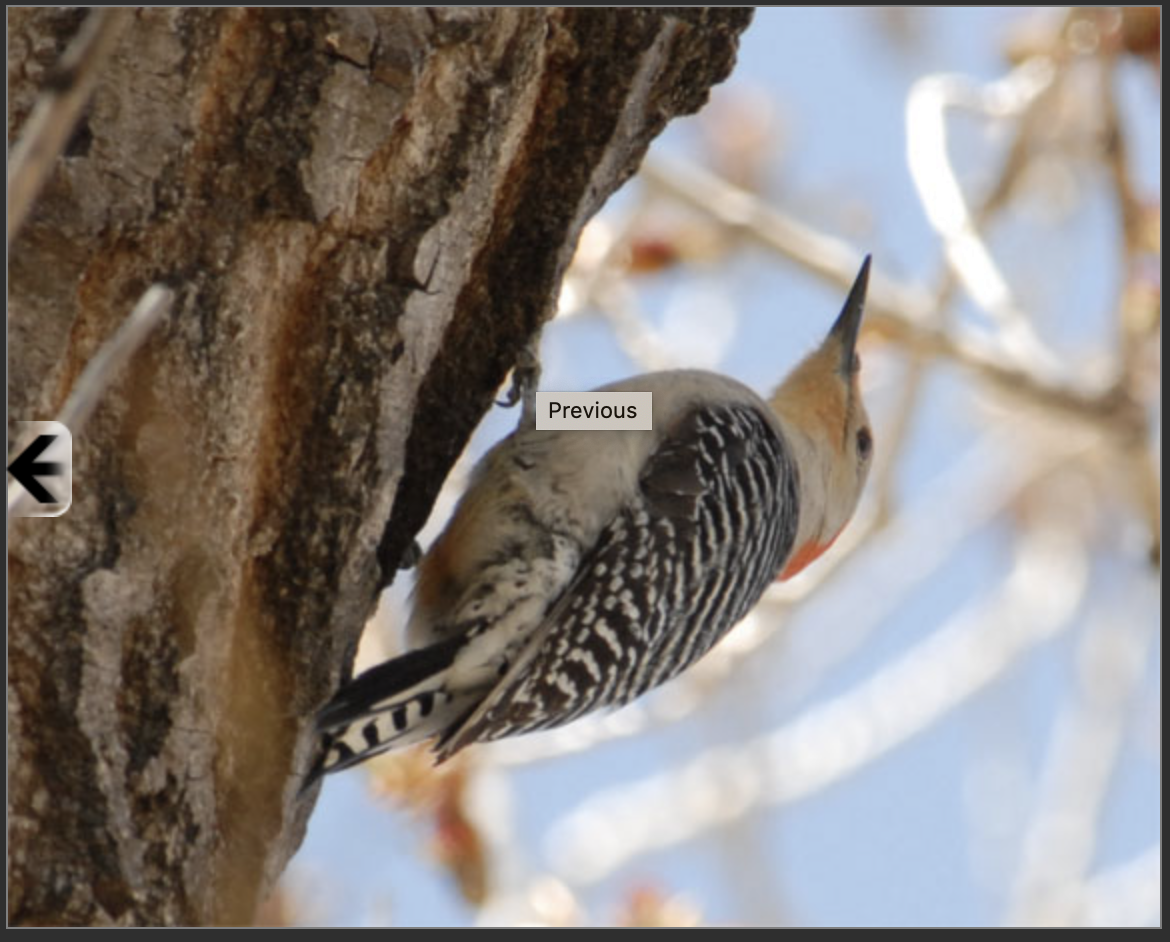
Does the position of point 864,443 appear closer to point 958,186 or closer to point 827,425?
point 827,425

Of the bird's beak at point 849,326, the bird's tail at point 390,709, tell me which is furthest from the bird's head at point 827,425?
the bird's tail at point 390,709

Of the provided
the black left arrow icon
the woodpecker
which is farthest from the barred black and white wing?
the black left arrow icon

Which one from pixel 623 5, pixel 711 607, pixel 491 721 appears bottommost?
pixel 491 721

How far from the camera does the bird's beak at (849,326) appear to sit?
567cm

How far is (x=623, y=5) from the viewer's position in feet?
11.9

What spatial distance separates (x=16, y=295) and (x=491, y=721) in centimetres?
167

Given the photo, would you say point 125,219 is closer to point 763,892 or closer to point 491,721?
point 491,721

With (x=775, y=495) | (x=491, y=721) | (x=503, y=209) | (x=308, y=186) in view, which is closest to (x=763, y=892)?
(x=775, y=495)

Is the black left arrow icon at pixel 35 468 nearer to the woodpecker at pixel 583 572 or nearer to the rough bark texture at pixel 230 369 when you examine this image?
the rough bark texture at pixel 230 369

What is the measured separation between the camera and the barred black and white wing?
421 centimetres

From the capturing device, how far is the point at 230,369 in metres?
3.16

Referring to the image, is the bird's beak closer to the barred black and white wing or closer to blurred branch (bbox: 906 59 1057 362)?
blurred branch (bbox: 906 59 1057 362)

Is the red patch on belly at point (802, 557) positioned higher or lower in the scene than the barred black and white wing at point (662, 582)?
higher

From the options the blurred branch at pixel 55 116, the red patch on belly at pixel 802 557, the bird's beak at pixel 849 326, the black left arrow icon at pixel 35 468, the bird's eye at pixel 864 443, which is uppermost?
the bird's beak at pixel 849 326
